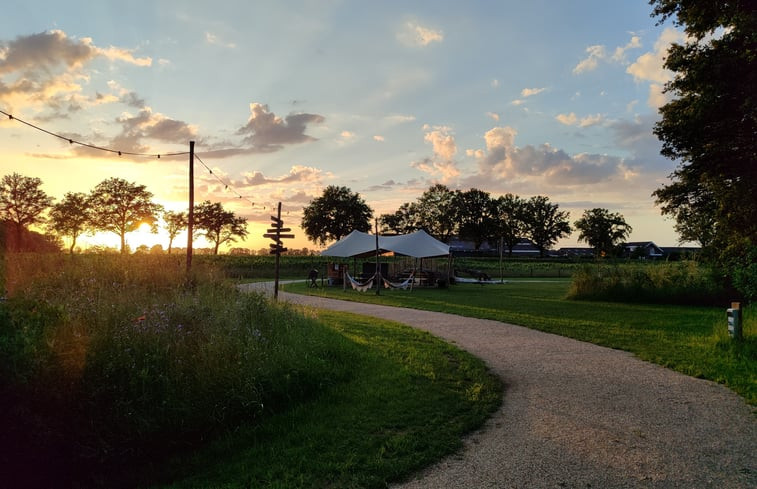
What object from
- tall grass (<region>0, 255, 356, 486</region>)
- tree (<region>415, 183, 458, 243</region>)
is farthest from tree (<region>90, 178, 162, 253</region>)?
tall grass (<region>0, 255, 356, 486</region>)

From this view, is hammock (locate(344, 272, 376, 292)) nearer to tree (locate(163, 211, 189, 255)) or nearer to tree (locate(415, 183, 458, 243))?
tree (locate(163, 211, 189, 255))

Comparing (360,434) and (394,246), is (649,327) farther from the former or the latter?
(394,246)

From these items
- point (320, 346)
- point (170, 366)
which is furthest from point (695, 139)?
point (170, 366)

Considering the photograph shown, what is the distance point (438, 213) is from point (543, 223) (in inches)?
847

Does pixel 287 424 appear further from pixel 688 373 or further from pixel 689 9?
pixel 689 9

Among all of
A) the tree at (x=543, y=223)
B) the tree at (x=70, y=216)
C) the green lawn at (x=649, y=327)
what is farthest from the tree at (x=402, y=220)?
the green lawn at (x=649, y=327)

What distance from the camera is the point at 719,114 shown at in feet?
40.0

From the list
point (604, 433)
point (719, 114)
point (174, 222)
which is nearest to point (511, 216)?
point (174, 222)

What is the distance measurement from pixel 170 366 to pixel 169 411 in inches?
23.0

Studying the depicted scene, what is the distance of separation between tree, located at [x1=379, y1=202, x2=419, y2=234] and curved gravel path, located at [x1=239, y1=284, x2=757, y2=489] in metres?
74.9

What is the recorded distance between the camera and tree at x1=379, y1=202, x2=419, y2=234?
82.4 m

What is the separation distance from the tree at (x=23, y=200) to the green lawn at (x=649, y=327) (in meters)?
42.7

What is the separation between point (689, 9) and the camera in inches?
481

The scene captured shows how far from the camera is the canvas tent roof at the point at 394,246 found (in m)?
25.3
